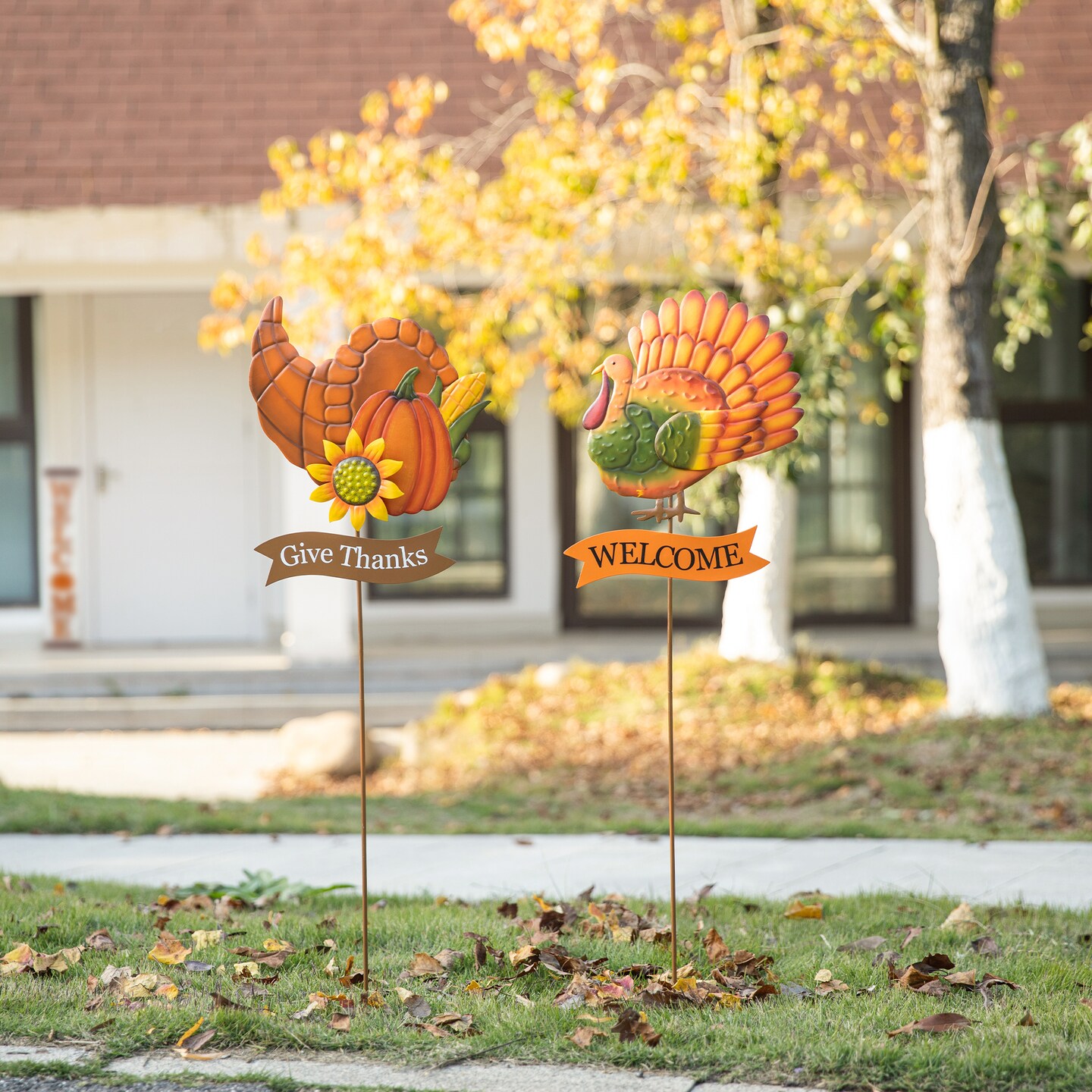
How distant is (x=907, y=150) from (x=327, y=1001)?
24.4ft

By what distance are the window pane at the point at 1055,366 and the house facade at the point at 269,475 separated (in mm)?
→ 17

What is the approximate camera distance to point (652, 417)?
4098 millimetres

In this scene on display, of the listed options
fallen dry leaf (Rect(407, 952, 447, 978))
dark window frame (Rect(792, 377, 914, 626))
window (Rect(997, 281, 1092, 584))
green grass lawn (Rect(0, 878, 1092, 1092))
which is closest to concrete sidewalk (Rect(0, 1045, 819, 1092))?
green grass lawn (Rect(0, 878, 1092, 1092))

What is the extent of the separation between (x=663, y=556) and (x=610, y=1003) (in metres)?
1.28

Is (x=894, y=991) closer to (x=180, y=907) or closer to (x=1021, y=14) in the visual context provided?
(x=180, y=907)

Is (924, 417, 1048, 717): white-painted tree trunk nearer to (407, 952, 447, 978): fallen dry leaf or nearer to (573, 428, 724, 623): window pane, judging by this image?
(573, 428, 724, 623): window pane

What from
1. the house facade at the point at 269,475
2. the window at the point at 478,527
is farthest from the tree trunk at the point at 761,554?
the window at the point at 478,527

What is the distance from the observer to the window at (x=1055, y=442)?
12273 millimetres

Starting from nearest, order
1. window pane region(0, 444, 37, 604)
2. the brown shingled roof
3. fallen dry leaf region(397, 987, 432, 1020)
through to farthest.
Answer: fallen dry leaf region(397, 987, 432, 1020), the brown shingled roof, window pane region(0, 444, 37, 604)

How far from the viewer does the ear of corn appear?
4.11 m

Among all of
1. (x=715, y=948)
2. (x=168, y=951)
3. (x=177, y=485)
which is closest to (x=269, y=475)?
(x=177, y=485)

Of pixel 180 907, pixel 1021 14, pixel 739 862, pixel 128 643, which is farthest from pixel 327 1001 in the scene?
pixel 1021 14

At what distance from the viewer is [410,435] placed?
407 centimetres

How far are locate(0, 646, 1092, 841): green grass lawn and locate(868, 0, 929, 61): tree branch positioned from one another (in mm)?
3871
